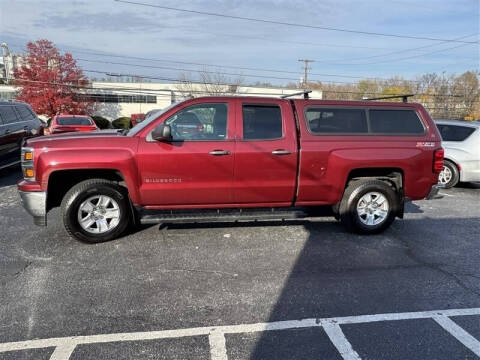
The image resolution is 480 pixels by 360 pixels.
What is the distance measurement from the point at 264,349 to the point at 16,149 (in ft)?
27.8

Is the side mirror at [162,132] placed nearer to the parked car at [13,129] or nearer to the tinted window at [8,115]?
the parked car at [13,129]

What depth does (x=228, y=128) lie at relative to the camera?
454 centimetres

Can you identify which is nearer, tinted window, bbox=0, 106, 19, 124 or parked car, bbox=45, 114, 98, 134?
tinted window, bbox=0, 106, 19, 124

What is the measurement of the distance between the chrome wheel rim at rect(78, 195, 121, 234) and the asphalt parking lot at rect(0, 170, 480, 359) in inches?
9.9

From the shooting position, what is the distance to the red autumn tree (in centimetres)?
2841

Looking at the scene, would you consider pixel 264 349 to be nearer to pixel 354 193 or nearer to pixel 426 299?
pixel 426 299

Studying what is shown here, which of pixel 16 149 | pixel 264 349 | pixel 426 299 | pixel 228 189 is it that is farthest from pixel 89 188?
pixel 16 149

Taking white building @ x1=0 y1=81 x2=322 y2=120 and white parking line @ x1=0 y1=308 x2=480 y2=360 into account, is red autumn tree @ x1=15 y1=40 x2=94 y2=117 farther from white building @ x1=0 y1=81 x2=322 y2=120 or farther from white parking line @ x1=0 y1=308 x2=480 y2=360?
white parking line @ x1=0 y1=308 x2=480 y2=360

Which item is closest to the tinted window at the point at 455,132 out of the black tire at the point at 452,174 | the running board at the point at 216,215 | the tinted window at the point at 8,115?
the black tire at the point at 452,174

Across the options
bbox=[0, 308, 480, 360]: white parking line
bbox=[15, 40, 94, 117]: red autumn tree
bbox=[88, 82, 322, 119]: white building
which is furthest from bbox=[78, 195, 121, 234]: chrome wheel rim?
bbox=[88, 82, 322, 119]: white building

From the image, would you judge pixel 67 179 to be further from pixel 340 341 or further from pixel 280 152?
pixel 340 341

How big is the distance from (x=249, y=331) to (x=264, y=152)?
2.37 metres

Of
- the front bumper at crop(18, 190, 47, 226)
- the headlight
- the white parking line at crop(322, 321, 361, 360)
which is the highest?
the headlight

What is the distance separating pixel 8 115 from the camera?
27.6 ft
